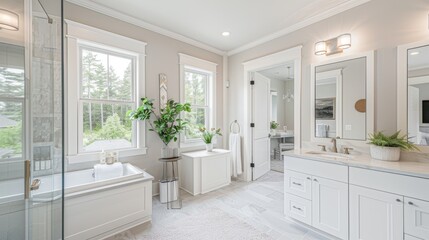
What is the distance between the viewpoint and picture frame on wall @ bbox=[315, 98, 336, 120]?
2402 millimetres

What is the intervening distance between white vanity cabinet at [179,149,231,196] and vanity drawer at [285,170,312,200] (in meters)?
1.38

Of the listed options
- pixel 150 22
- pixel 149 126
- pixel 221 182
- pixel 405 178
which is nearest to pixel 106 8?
pixel 150 22

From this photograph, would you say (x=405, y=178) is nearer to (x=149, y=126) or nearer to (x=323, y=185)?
(x=323, y=185)

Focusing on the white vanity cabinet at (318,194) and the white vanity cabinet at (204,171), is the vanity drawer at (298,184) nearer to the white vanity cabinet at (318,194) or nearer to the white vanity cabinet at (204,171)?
the white vanity cabinet at (318,194)

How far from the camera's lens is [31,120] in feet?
4.29

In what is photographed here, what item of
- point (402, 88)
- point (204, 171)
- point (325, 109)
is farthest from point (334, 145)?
point (204, 171)

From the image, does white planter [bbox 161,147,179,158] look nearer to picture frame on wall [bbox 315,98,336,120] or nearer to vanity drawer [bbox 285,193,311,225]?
vanity drawer [bbox 285,193,311,225]

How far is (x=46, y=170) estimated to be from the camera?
1.39m

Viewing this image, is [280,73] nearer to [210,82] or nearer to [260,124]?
[260,124]

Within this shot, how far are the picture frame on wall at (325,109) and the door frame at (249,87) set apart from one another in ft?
0.90

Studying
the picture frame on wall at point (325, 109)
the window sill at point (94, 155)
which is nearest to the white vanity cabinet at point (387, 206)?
the picture frame on wall at point (325, 109)

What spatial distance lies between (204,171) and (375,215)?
2.22 metres

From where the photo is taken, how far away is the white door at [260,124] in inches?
146

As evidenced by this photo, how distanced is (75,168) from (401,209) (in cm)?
344
